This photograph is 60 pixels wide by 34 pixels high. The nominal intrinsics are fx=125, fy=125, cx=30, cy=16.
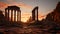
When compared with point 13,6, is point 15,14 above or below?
below

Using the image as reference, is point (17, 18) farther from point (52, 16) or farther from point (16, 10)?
point (52, 16)

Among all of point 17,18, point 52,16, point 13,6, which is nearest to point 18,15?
point 17,18

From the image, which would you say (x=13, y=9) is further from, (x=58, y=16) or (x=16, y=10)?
(x=58, y=16)

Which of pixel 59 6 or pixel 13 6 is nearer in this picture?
pixel 59 6

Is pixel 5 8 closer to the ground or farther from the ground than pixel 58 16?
farther from the ground

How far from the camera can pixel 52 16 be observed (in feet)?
197

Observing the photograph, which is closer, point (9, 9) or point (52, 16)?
point (9, 9)

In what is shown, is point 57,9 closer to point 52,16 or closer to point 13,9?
point 52,16

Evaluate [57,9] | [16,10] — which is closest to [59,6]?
[57,9]

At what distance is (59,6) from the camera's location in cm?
5262

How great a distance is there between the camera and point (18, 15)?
59.4 m

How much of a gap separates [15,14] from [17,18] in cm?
309

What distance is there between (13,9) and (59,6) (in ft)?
67.0

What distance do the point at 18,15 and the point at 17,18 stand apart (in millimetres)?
1507
